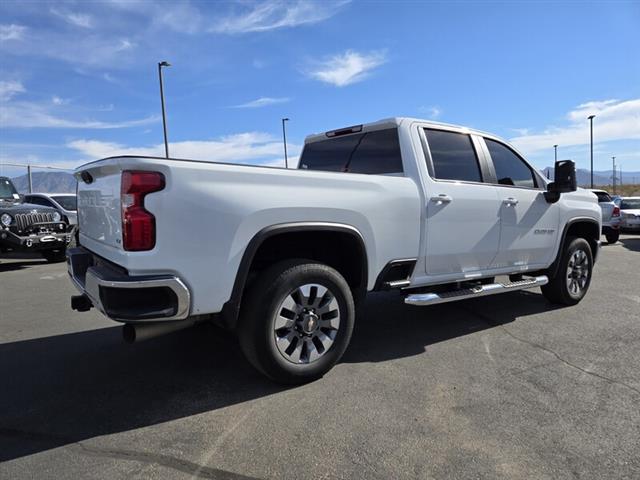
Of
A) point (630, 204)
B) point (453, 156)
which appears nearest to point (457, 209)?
point (453, 156)

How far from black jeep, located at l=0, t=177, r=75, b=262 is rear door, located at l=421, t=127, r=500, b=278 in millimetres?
7660

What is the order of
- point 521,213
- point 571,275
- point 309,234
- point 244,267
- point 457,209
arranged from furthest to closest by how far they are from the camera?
point 571,275 → point 521,213 → point 457,209 → point 309,234 → point 244,267

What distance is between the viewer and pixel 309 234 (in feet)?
11.5

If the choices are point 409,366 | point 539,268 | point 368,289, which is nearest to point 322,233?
point 368,289

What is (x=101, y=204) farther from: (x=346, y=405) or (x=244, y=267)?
(x=346, y=405)

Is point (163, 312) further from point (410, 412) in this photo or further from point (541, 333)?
point (541, 333)

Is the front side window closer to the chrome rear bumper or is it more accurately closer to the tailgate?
the chrome rear bumper

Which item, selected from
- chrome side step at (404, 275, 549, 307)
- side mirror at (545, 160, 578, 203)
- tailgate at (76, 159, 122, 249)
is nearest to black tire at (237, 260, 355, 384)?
chrome side step at (404, 275, 549, 307)

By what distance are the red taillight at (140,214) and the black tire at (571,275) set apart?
4.70 meters

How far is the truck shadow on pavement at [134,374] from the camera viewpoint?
2852 mm

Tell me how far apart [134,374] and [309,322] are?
4.76ft

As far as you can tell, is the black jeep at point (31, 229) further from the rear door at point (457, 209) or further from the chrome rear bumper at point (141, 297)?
the rear door at point (457, 209)

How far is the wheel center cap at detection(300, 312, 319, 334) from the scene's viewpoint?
3.32 metres

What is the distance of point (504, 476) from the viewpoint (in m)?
2.32
